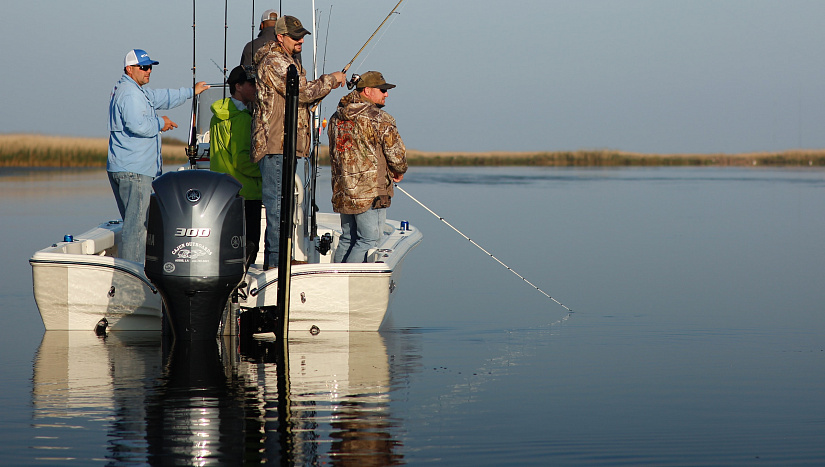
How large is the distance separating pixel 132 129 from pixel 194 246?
144cm

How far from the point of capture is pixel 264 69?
6.30 metres

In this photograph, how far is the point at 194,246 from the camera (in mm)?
5594

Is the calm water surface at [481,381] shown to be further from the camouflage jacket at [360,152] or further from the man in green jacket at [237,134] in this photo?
the man in green jacket at [237,134]

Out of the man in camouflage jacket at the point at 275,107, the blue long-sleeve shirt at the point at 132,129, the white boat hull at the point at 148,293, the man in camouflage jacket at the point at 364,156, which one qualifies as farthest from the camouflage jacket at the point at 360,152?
the blue long-sleeve shirt at the point at 132,129

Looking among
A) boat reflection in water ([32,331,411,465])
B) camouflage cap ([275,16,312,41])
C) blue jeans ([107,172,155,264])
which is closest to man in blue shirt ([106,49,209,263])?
blue jeans ([107,172,155,264])

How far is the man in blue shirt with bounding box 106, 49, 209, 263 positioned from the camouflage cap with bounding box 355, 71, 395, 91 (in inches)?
53.7

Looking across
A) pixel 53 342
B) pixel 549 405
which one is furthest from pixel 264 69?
pixel 549 405

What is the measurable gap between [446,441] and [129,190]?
3537 mm

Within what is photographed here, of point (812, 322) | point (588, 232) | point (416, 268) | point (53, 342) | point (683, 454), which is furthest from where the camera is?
point (588, 232)

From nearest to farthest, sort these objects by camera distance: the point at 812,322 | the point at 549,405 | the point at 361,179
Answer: the point at 549,405, the point at 361,179, the point at 812,322

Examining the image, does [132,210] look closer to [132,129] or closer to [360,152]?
[132,129]

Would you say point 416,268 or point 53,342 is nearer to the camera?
point 53,342

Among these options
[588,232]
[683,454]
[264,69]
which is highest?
[264,69]

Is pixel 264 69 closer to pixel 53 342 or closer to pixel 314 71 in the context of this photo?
pixel 314 71
